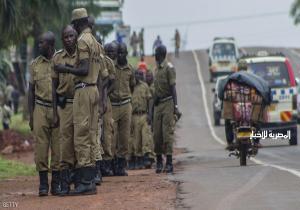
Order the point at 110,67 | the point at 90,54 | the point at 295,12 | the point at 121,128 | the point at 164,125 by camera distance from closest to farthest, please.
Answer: the point at 90,54 → the point at 110,67 → the point at 164,125 → the point at 121,128 → the point at 295,12

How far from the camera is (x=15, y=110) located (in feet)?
166

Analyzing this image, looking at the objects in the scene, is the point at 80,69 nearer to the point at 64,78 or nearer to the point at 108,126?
the point at 64,78

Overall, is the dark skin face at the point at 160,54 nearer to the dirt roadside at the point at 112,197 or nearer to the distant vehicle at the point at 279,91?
the dirt roadside at the point at 112,197

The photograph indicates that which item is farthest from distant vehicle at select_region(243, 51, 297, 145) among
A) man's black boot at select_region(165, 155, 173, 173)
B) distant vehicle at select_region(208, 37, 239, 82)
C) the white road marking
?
distant vehicle at select_region(208, 37, 239, 82)

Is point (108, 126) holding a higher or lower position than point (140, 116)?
lower

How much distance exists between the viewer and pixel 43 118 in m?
13.7

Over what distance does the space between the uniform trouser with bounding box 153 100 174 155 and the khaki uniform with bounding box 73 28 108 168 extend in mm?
4025

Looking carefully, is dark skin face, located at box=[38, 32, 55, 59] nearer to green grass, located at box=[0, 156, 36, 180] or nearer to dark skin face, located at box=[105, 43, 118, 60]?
dark skin face, located at box=[105, 43, 118, 60]

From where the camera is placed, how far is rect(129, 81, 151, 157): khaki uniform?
67.7ft

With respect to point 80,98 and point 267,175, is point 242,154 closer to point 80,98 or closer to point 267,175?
point 267,175

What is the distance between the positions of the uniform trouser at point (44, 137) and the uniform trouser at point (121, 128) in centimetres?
375

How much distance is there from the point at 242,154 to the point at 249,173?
2003 mm

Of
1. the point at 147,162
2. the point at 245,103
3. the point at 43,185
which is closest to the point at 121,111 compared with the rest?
the point at 245,103

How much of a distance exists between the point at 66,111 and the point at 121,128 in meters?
4.42
